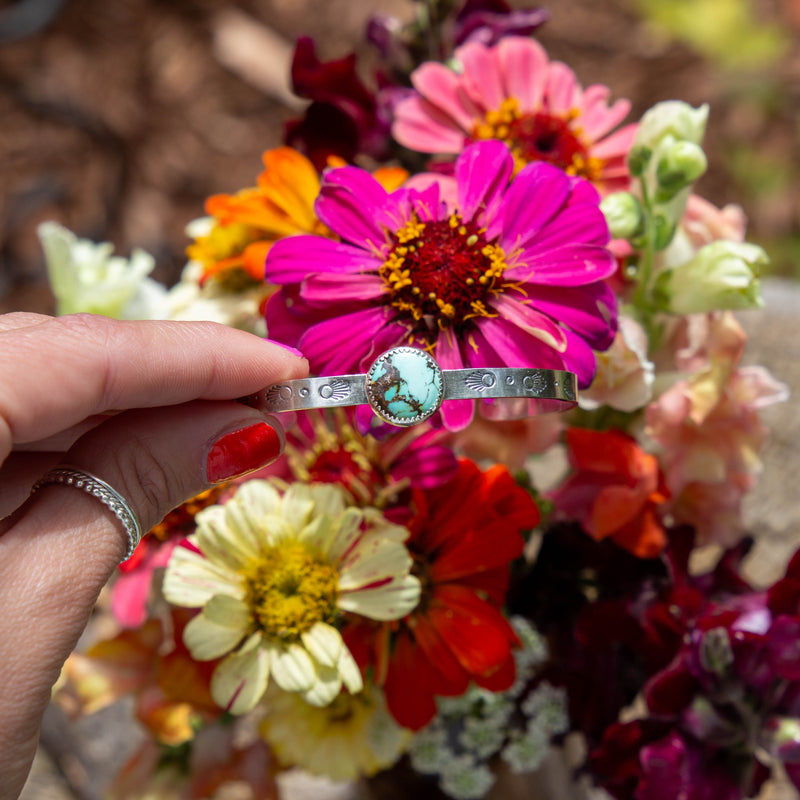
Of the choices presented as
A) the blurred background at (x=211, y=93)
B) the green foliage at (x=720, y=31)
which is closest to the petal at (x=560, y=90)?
the blurred background at (x=211, y=93)

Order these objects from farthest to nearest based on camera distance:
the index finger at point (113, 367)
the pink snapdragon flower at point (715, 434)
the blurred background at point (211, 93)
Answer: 1. the blurred background at point (211, 93)
2. the pink snapdragon flower at point (715, 434)
3. the index finger at point (113, 367)

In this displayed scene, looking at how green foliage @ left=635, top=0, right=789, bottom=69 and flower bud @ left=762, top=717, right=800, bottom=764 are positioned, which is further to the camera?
green foliage @ left=635, top=0, right=789, bottom=69

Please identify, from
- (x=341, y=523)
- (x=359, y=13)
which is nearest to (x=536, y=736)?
(x=341, y=523)

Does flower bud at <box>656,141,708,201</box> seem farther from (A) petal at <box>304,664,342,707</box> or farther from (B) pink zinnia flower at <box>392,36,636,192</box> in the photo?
(A) petal at <box>304,664,342,707</box>

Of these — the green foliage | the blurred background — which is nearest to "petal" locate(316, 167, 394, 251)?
the blurred background

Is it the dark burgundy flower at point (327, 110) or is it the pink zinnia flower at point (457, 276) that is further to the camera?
the dark burgundy flower at point (327, 110)

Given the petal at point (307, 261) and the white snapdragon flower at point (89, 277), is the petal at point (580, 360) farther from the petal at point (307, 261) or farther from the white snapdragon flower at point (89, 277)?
the white snapdragon flower at point (89, 277)
